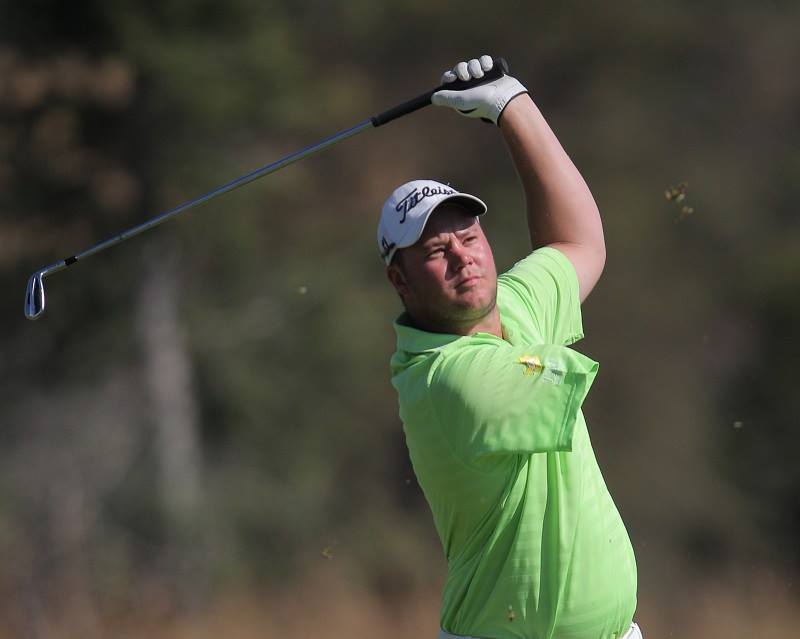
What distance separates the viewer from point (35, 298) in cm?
427

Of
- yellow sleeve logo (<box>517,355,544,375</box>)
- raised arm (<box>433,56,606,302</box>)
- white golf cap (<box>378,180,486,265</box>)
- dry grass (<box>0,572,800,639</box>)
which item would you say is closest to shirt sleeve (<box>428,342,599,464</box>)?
yellow sleeve logo (<box>517,355,544,375</box>)

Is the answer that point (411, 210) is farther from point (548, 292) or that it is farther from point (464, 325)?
point (548, 292)

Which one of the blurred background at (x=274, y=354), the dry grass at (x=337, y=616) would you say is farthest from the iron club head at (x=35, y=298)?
the blurred background at (x=274, y=354)

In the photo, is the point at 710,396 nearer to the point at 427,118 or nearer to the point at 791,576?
the point at 791,576

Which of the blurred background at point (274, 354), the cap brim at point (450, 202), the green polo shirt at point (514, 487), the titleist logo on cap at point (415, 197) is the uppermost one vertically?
the blurred background at point (274, 354)

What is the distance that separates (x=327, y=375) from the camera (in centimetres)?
1329

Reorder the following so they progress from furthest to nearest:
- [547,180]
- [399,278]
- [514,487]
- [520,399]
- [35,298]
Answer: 1. [35,298]
2. [547,180]
3. [399,278]
4. [514,487]
5. [520,399]

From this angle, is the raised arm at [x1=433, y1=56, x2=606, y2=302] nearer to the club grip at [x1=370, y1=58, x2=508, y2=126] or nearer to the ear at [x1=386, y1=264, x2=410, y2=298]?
the club grip at [x1=370, y1=58, x2=508, y2=126]

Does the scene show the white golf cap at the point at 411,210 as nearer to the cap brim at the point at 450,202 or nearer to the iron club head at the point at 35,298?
the cap brim at the point at 450,202

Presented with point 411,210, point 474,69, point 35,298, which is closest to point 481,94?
point 474,69

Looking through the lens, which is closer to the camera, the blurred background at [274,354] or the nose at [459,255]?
the nose at [459,255]

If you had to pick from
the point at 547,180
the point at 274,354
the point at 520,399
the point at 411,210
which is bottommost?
the point at 520,399

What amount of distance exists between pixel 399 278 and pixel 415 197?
183 millimetres

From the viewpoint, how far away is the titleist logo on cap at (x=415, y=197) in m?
3.07
